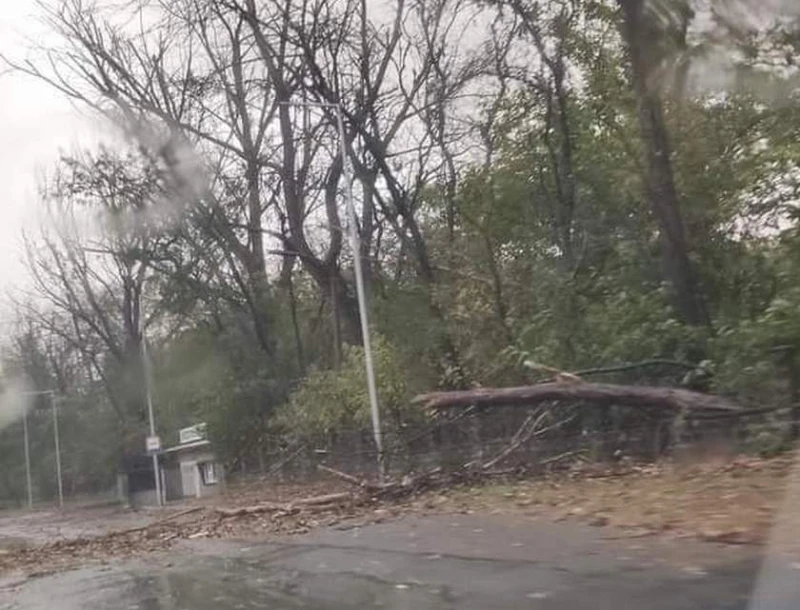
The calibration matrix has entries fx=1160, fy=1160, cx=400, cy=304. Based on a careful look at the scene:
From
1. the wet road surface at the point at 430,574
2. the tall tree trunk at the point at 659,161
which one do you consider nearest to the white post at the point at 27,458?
the tall tree trunk at the point at 659,161

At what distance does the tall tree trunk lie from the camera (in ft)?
63.0

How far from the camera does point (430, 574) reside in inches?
398

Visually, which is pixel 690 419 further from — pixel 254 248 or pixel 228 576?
pixel 254 248

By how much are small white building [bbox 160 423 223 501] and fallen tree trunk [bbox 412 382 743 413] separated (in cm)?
2591

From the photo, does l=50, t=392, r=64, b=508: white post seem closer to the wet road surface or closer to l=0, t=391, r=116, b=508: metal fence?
l=0, t=391, r=116, b=508: metal fence

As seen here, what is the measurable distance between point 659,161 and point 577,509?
27.5 feet

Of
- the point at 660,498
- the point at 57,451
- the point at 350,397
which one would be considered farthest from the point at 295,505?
the point at 57,451

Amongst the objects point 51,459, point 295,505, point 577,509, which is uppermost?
point 51,459

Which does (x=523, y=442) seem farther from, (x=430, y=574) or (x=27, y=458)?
(x=27, y=458)

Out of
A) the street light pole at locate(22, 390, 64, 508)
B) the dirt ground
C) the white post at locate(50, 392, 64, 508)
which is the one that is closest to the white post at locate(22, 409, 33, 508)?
the street light pole at locate(22, 390, 64, 508)

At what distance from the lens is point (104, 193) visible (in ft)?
135

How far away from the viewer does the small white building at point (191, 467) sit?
1789 inches

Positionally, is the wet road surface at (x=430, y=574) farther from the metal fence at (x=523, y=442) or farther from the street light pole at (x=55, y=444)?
the street light pole at (x=55, y=444)

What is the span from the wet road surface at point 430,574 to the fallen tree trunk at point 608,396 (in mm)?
2923
